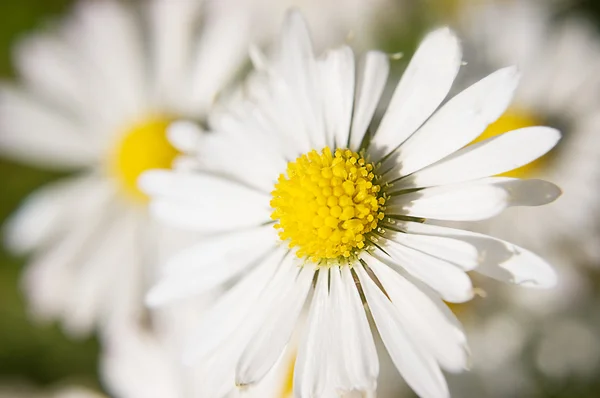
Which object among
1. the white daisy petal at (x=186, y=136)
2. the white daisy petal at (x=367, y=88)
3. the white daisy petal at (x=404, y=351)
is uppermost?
the white daisy petal at (x=186, y=136)

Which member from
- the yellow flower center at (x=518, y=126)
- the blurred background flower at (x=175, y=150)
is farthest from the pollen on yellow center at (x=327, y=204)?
the yellow flower center at (x=518, y=126)

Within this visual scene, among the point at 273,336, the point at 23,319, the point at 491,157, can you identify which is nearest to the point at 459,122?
the point at 491,157

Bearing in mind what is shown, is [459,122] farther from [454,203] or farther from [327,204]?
[327,204]

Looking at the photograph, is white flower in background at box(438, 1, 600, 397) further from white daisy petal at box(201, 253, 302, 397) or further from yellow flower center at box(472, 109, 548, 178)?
white daisy petal at box(201, 253, 302, 397)

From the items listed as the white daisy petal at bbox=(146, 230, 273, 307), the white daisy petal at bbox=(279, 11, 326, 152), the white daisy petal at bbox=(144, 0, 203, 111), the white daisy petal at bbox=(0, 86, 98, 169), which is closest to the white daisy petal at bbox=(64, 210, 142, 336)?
the white daisy petal at bbox=(0, 86, 98, 169)

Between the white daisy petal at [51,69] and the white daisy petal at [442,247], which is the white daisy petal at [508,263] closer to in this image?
the white daisy petal at [442,247]
